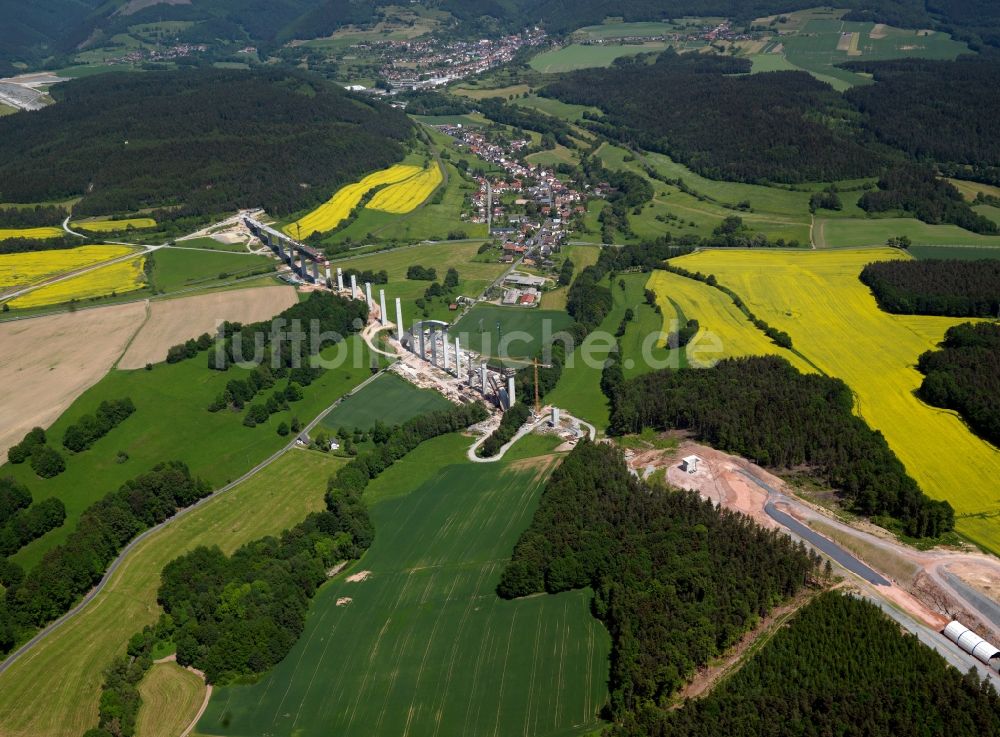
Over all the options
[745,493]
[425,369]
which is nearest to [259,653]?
[745,493]

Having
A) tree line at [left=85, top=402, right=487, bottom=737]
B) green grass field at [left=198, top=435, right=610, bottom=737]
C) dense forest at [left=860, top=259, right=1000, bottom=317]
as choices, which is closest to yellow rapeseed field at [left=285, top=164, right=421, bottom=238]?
tree line at [left=85, top=402, right=487, bottom=737]

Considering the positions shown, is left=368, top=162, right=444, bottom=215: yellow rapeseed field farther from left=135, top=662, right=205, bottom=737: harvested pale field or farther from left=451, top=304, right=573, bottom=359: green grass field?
left=135, top=662, right=205, bottom=737: harvested pale field

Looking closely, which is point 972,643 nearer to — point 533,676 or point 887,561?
point 887,561

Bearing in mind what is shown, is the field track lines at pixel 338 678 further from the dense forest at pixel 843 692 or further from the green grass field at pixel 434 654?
the dense forest at pixel 843 692

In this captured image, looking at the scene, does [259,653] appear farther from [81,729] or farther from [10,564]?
[10,564]

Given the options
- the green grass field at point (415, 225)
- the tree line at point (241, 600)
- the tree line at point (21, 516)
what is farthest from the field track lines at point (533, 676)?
the green grass field at point (415, 225)

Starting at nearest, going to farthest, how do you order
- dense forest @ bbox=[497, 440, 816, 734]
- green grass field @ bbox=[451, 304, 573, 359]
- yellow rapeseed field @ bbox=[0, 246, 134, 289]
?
dense forest @ bbox=[497, 440, 816, 734] → green grass field @ bbox=[451, 304, 573, 359] → yellow rapeseed field @ bbox=[0, 246, 134, 289]
